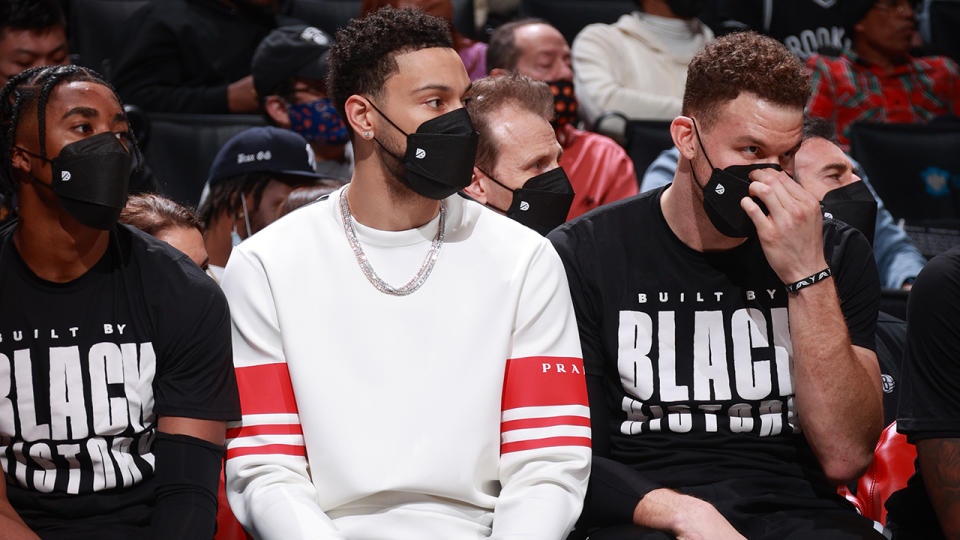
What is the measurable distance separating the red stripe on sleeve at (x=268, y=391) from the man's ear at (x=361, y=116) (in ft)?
1.90

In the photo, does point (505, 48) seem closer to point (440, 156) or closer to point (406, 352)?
point (440, 156)

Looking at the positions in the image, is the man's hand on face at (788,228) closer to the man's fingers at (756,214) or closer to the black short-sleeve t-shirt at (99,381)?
the man's fingers at (756,214)

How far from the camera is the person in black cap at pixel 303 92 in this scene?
4629 millimetres

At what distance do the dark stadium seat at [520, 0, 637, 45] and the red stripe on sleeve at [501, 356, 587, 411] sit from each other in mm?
3902

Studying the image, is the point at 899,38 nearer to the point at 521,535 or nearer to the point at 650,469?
the point at 650,469

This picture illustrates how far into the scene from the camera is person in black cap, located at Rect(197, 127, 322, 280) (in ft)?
13.2

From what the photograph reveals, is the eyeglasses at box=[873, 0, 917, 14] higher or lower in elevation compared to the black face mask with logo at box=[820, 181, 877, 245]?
higher

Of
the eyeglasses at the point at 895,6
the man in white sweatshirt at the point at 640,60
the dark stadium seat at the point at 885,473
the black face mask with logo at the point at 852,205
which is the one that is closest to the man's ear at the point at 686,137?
the dark stadium seat at the point at 885,473

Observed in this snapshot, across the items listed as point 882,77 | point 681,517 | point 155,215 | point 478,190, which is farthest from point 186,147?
point 882,77

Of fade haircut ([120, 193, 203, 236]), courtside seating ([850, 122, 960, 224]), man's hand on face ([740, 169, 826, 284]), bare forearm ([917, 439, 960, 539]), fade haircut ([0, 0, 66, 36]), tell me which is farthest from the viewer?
courtside seating ([850, 122, 960, 224])

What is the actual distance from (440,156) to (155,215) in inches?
41.2

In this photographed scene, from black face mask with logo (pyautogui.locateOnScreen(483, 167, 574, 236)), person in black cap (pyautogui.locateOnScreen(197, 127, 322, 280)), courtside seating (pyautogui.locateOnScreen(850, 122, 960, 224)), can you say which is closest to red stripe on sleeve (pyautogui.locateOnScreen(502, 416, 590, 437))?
black face mask with logo (pyautogui.locateOnScreen(483, 167, 574, 236))

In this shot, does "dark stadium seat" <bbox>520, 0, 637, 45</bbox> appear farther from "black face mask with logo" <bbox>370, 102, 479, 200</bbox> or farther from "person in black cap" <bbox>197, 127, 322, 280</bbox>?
"black face mask with logo" <bbox>370, 102, 479, 200</bbox>

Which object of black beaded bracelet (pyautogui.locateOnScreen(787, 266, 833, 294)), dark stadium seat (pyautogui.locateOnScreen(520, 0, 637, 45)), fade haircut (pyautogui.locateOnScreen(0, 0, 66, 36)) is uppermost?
fade haircut (pyautogui.locateOnScreen(0, 0, 66, 36))
